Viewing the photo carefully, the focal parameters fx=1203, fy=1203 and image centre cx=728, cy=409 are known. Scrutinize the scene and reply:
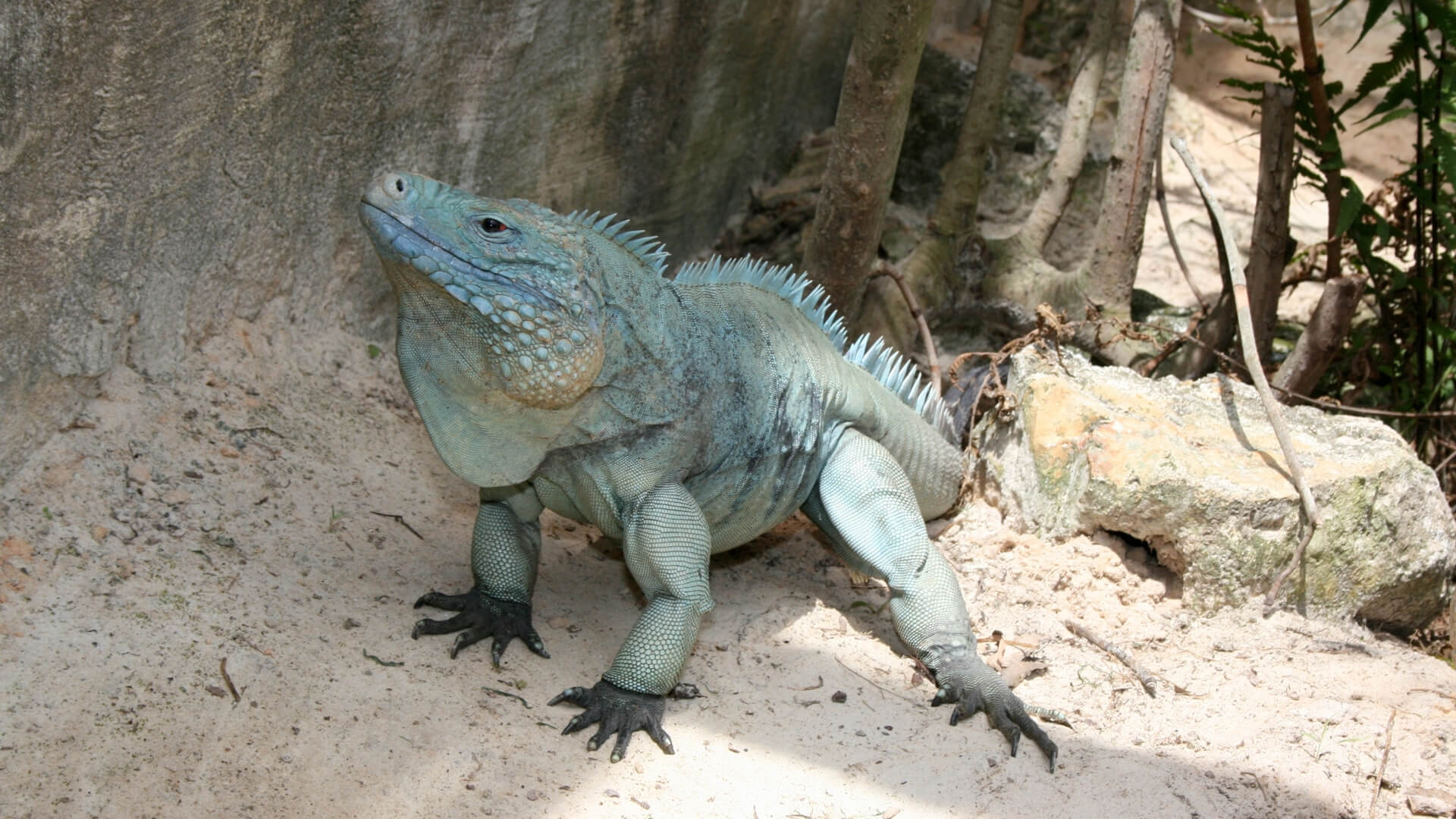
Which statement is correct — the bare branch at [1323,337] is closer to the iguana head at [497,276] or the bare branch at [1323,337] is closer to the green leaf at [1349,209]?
the green leaf at [1349,209]

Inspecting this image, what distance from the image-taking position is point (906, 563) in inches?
188

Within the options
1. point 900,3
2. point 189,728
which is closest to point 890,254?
point 900,3

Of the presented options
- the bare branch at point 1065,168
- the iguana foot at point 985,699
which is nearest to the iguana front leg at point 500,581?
the iguana foot at point 985,699

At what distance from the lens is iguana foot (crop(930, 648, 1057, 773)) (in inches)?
166

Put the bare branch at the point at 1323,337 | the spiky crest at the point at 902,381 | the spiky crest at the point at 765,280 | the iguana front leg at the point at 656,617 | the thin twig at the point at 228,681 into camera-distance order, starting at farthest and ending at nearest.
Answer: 1. the bare branch at the point at 1323,337
2. the spiky crest at the point at 902,381
3. the spiky crest at the point at 765,280
4. the iguana front leg at the point at 656,617
5. the thin twig at the point at 228,681

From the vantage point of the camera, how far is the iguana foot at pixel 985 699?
166 inches

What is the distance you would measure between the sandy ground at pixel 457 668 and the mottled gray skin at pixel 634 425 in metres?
0.22

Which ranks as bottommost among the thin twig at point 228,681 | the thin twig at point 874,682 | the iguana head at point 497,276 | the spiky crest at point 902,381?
the thin twig at point 228,681

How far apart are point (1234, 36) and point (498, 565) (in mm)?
4589

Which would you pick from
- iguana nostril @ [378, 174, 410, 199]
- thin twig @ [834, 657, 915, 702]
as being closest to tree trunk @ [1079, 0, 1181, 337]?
thin twig @ [834, 657, 915, 702]

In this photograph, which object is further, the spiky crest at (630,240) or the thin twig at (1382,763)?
the spiky crest at (630,240)

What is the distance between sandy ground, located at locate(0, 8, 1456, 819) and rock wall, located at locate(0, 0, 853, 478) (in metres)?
0.25

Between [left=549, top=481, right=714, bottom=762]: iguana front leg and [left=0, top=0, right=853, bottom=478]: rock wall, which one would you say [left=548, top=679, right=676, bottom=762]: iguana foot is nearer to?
[left=549, top=481, right=714, bottom=762]: iguana front leg

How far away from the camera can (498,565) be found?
15.0 ft
